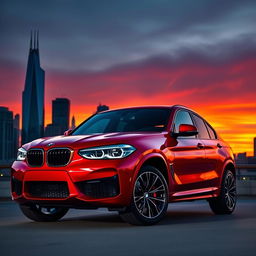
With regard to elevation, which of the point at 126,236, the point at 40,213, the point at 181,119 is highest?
the point at 181,119

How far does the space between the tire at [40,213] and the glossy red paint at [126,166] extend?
16.0 inches

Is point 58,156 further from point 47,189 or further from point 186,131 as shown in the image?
point 186,131

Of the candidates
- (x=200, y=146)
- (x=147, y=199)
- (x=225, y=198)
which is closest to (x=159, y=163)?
(x=147, y=199)

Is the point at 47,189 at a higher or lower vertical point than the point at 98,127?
lower

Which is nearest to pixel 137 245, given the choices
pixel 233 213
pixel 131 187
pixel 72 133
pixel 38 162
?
pixel 131 187

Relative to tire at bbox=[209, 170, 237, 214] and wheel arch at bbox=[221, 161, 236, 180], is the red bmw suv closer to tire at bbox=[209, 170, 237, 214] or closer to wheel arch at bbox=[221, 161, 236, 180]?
tire at bbox=[209, 170, 237, 214]

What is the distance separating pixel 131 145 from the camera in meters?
9.09

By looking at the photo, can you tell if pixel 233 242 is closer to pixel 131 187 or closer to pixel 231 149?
pixel 131 187

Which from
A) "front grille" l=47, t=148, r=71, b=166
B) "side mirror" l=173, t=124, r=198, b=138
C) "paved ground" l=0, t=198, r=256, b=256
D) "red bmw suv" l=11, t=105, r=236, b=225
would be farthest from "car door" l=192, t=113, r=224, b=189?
"front grille" l=47, t=148, r=71, b=166

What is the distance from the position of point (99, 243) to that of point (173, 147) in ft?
9.71

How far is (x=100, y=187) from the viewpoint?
889 centimetres

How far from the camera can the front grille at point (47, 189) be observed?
9.01m

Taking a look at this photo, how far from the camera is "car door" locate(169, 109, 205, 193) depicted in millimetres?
10070

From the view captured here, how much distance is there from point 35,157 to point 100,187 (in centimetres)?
116
